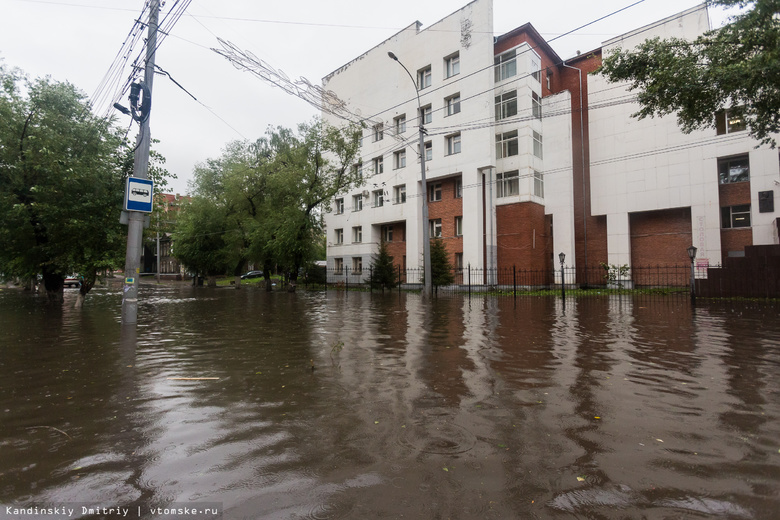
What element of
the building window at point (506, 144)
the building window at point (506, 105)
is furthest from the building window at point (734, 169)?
the building window at point (506, 105)

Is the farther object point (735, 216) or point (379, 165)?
point (379, 165)

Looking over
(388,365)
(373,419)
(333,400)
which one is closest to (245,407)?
(333,400)

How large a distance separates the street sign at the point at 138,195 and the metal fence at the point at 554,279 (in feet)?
59.6

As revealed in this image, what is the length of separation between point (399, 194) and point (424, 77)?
33.2 feet

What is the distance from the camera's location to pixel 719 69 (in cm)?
1234

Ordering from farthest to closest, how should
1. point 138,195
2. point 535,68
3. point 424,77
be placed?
point 424,77 < point 535,68 < point 138,195

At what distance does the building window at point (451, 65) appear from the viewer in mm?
31891

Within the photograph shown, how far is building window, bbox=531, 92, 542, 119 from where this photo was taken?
30016 mm

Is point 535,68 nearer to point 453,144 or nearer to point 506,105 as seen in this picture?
point 506,105

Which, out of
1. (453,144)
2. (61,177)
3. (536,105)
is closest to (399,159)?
(453,144)

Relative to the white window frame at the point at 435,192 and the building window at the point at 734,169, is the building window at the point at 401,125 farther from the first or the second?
the building window at the point at 734,169

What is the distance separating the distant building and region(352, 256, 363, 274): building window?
565 centimetres

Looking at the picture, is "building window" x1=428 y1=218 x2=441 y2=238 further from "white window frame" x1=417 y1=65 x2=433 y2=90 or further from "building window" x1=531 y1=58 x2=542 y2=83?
"building window" x1=531 y1=58 x2=542 y2=83

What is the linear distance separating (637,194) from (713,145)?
191 inches
